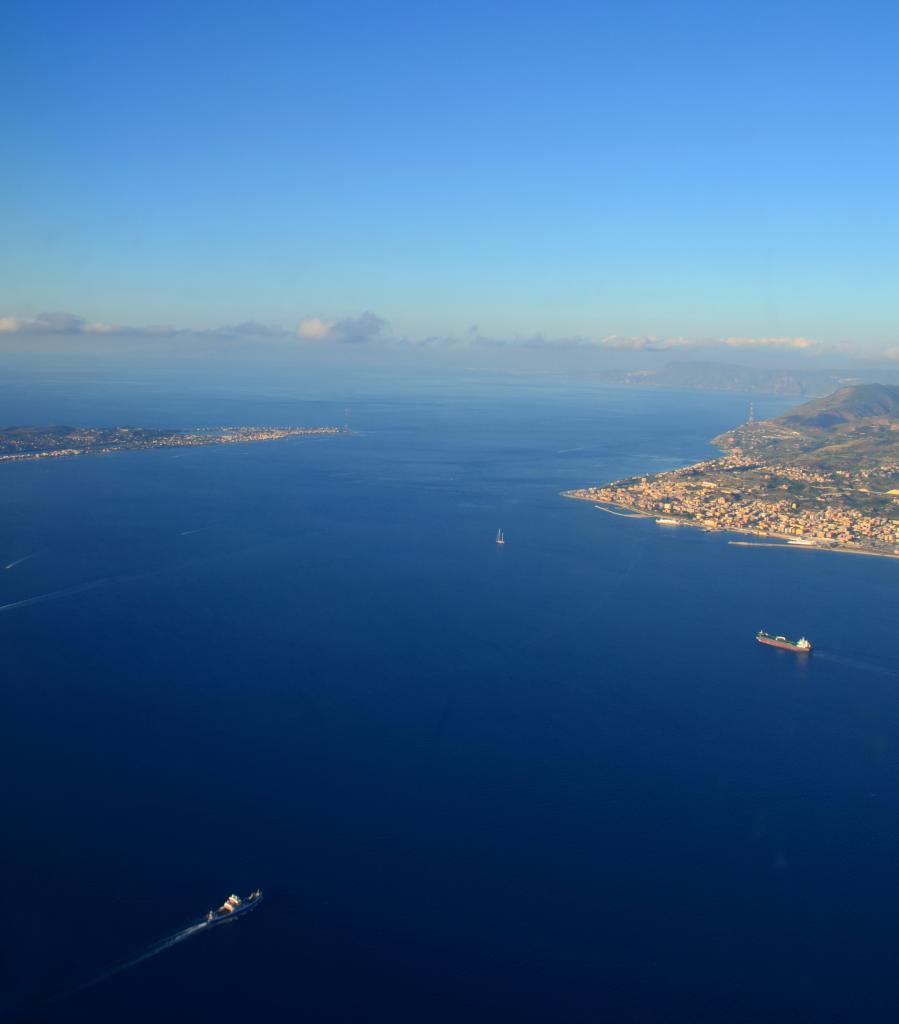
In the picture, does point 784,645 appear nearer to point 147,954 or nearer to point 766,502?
point 147,954

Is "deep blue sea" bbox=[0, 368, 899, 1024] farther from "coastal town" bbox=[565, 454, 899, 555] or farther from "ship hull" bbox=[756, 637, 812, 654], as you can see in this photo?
"coastal town" bbox=[565, 454, 899, 555]

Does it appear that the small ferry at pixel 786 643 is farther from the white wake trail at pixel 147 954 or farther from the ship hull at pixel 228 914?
the white wake trail at pixel 147 954

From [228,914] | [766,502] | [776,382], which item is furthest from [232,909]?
[776,382]

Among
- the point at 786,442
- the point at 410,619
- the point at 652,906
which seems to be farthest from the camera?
the point at 786,442

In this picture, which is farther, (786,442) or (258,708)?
(786,442)

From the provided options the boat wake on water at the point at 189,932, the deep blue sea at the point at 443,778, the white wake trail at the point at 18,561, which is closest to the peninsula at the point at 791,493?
the deep blue sea at the point at 443,778

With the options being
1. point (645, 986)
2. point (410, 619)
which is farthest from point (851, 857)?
point (410, 619)

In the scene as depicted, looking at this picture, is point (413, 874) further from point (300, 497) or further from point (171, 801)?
point (300, 497)
